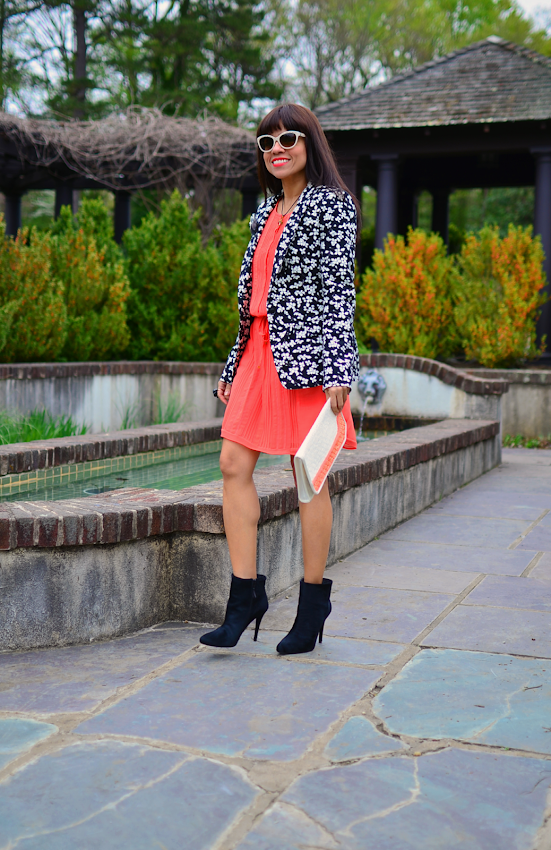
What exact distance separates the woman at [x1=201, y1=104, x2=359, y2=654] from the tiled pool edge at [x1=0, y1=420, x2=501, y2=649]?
0.37 meters

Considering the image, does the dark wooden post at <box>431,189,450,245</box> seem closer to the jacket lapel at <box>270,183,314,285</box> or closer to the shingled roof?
the shingled roof

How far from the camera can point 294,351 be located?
2.97m

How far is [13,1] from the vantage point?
83.9 ft

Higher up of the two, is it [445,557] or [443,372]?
[443,372]

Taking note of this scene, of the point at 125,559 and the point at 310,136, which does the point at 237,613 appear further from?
the point at 310,136

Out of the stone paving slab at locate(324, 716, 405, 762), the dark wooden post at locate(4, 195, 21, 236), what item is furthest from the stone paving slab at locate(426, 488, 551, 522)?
the dark wooden post at locate(4, 195, 21, 236)

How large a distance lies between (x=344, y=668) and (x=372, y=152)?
41.3ft

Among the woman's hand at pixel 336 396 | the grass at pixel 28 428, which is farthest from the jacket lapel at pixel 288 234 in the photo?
the grass at pixel 28 428

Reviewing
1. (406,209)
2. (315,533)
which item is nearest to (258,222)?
(315,533)

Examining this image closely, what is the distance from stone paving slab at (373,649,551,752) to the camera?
94.0 inches

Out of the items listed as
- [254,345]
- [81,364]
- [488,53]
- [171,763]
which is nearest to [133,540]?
[254,345]

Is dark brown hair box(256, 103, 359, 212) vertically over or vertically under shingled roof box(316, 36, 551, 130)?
under

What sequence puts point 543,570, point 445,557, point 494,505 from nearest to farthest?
point 543,570 → point 445,557 → point 494,505

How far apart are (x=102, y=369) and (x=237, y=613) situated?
6.42m
